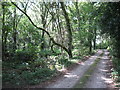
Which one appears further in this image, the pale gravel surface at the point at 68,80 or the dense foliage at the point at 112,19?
the dense foliage at the point at 112,19

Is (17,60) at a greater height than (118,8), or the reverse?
(118,8)

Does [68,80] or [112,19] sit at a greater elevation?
[112,19]

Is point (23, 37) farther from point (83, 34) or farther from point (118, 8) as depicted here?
point (118, 8)

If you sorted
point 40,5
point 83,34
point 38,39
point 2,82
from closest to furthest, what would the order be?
point 2,82 → point 38,39 → point 83,34 → point 40,5

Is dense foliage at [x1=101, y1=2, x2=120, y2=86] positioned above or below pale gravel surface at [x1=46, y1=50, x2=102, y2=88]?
above

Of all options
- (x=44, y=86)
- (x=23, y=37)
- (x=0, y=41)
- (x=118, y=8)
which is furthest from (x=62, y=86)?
(x=23, y=37)

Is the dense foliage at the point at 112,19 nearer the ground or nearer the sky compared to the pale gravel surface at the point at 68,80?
nearer the sky

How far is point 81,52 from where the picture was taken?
21203 millimetres

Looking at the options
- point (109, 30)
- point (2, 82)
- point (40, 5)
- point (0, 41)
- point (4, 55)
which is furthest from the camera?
point (40, 5)

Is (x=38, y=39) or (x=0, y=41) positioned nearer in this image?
(x=0, y=41)

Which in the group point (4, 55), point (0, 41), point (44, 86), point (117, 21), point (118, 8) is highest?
point (118, 8)

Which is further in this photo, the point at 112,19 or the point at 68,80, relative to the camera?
the point at 112,19

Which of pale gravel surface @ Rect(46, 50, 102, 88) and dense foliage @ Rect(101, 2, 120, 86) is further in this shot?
dense foliage @ Rect(101, 2, 120, 86)

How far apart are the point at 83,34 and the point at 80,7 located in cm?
588
